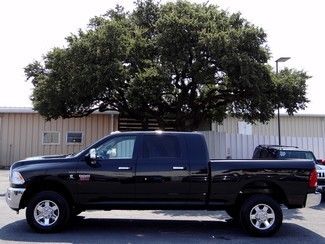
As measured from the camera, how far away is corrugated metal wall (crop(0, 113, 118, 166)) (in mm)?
25672

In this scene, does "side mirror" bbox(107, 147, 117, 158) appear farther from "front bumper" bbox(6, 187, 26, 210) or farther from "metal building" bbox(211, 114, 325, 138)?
"metal building" bbox(211, 114, 325, 138)

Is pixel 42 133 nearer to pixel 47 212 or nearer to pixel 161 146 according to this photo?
pixel 47 212

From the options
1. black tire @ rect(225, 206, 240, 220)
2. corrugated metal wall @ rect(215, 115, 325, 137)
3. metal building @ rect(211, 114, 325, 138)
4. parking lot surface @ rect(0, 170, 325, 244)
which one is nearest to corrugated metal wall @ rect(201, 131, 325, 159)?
metal building @ rect(211, 114, 325, 138)

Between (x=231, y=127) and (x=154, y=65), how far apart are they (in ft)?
37.0

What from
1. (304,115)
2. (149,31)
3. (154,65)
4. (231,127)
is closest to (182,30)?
(154,65)

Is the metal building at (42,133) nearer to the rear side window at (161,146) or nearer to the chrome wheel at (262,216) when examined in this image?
the rear side window at (161,146)

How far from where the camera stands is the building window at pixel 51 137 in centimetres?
2573

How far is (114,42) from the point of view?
18016mm

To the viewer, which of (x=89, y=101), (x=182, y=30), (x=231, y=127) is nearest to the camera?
(x=182, y=30)

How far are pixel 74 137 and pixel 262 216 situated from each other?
58.9 ft

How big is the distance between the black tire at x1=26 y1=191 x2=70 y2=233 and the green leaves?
8701 millimetres

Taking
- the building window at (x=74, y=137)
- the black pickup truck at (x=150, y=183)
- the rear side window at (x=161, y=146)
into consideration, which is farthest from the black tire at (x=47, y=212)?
the building window at (x=74, y=137)

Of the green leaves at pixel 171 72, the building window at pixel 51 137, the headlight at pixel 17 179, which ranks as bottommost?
the headlight at pixel 17 179

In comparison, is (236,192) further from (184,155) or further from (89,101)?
(89,101)
